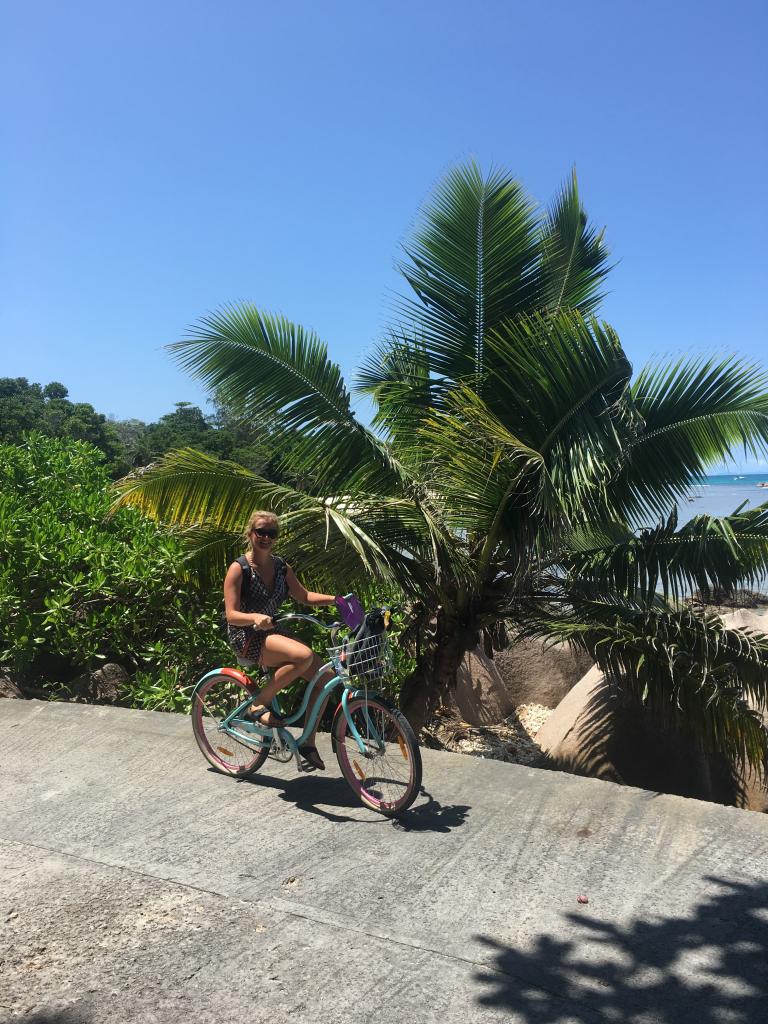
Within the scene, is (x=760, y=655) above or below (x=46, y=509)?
below

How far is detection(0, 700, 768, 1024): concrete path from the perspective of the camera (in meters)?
3.10

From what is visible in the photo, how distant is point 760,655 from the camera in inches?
237

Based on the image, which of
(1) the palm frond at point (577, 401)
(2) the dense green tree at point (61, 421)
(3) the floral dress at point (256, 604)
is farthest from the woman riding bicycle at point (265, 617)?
(2) the dense green tree at point (61, 421)

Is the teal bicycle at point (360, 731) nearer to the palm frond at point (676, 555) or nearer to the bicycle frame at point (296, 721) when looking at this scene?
the bicycle frame at point (296, 721)

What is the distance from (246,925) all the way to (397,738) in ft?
4.31

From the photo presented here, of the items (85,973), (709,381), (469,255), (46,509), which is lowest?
(85,973)

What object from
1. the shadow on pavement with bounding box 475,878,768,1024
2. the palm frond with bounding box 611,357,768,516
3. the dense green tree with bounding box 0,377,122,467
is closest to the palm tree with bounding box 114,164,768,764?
the palm frond with bounding box 611,357,768,516

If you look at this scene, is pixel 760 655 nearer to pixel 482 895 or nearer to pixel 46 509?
pixel 482 895

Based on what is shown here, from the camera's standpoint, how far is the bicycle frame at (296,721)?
4738 millimetres

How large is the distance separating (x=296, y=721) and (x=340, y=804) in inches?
19.7

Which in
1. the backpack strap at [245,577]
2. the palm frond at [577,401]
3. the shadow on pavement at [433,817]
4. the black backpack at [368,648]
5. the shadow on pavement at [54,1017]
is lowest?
the shadow on pavement at [54,1017]

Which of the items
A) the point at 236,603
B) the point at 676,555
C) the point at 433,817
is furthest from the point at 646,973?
the point at 676,555

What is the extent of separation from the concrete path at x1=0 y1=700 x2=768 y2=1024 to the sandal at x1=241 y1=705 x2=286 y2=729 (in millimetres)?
373

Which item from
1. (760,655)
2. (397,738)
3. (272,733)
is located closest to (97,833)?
(272,733)
